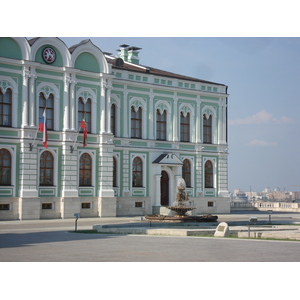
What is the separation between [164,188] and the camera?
5312 cm

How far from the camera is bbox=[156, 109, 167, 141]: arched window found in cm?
5306

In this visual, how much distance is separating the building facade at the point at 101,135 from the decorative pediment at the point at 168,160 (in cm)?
9

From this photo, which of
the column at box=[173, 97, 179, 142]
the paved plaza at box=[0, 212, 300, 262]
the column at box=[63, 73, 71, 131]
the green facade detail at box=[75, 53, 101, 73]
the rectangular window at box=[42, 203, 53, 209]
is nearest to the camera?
the paved plaza at box=[0, 212, 300, 262]

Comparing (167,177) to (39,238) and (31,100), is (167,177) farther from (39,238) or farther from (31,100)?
(39,238)

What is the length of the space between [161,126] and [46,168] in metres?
12.4

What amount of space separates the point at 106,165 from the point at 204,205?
11.4m

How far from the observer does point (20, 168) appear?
4294 centimetres

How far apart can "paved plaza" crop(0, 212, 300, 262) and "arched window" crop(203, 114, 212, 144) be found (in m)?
29.9

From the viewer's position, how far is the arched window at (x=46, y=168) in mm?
44406

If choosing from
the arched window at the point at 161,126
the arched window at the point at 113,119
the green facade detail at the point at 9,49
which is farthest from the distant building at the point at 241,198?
the green facade detail at the point at 9,49

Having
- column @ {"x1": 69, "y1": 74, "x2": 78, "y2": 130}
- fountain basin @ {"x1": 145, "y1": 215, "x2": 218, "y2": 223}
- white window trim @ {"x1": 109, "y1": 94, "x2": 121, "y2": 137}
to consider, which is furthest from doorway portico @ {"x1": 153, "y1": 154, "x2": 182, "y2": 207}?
fountain basin @ {"x1": 145, "y1": 215, "x2": 218, "y2": 223}

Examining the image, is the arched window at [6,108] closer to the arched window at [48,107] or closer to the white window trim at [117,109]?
the arched window at [48,107]

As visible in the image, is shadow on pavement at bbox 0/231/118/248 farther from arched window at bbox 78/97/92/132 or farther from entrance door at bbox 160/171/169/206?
entrance door at bbox 160/171/169/206

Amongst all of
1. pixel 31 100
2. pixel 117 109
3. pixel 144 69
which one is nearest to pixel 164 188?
pixel 117 109
